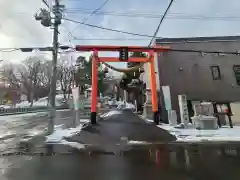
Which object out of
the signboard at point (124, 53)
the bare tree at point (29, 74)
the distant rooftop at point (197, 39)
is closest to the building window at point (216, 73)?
the distant rooftop at point (197, 39)

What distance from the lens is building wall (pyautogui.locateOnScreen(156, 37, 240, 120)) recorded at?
20500mm

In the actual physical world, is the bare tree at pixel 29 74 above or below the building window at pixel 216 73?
above

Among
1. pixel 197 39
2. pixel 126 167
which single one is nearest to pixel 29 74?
pixel 197 39

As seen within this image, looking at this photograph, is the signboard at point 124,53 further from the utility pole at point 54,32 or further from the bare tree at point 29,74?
the bare tree at point 29,74

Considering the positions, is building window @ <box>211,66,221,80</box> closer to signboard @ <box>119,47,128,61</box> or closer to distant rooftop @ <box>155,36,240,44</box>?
distant rooftop @ <box>155,36,240,44</box>

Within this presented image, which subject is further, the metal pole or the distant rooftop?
the distant rooftop

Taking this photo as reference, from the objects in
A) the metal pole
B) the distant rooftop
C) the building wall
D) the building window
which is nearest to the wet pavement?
the metal pole

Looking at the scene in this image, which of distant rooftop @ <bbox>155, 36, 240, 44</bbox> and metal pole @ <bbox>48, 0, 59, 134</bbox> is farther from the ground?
distant rooftop @ <bbox>155, 36, 240, 44</bbox>

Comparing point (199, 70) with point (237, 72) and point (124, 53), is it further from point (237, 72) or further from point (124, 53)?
point (124, 53)

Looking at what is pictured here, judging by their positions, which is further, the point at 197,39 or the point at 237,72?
the point at 197,39

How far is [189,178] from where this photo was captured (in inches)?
213

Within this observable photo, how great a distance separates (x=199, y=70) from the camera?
20875 mm

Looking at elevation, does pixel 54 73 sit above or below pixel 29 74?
below

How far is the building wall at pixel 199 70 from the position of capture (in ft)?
67.3
